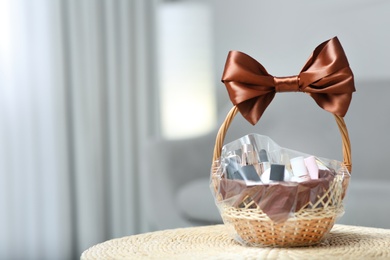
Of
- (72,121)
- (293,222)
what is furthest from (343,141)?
(72,121)

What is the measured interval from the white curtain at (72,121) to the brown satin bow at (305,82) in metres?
1.14

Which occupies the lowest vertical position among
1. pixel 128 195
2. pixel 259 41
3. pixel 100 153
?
pixel 128 195

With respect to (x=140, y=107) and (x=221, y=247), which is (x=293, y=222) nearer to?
(x=221, y=247)

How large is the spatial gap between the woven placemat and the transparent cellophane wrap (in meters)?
0.02

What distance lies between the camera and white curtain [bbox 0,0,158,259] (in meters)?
1.92

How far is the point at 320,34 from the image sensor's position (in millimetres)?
1800

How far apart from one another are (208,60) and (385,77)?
64 cm

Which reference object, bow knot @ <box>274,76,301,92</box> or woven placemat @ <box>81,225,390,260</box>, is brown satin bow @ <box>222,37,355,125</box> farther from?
woven placemat @ <box>81,225,390,260</box>

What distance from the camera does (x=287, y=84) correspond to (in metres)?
0.94

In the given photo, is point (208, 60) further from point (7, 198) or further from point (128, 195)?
point (7, 198)

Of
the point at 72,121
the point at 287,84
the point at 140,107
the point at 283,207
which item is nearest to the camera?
the point at 283,207

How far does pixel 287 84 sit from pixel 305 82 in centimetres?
3

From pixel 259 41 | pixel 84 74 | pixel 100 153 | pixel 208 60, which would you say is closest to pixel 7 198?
pixel 100 153

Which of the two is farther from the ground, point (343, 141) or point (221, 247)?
point (343, 141)
